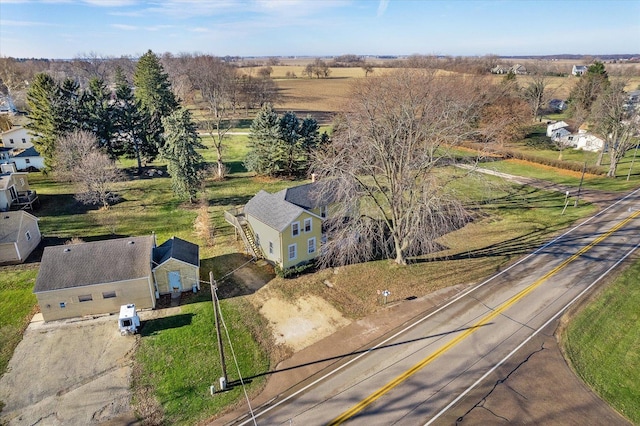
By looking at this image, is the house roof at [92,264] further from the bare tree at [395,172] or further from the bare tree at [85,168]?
the bare tree at [85,168]

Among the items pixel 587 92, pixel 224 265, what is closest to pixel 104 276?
pixel 224 265

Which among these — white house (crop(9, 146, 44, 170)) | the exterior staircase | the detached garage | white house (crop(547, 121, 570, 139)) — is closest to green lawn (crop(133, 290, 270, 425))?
the detached garage

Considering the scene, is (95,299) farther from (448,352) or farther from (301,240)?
(448,352)

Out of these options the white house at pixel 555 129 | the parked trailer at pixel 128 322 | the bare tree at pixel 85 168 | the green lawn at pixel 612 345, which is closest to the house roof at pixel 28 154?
the bare tree at pixel 85 168

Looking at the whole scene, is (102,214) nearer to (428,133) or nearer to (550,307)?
(428,133)

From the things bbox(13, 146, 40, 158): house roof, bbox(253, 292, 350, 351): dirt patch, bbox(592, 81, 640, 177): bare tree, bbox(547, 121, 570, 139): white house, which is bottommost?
bbox(253, 292, 350, 351): dirt patch

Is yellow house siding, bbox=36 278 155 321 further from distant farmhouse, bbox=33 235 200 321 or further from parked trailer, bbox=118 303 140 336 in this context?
parked trailer, bbox=118 303 140 336
